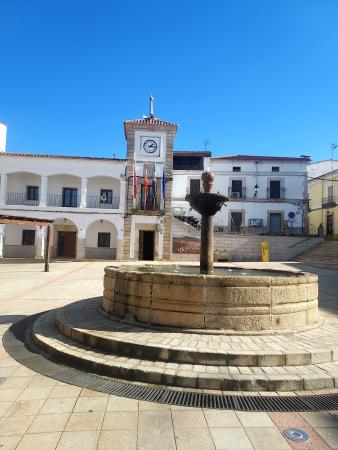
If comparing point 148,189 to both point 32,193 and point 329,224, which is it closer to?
point 32,193

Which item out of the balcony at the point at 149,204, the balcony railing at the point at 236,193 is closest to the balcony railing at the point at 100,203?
the balcony at the point at 149,204

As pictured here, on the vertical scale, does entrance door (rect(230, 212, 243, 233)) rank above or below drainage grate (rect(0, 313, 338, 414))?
above

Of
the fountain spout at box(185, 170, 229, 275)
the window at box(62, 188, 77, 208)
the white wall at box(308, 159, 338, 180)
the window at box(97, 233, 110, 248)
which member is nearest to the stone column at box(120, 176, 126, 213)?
the window at box(97, 233, 110, 248)

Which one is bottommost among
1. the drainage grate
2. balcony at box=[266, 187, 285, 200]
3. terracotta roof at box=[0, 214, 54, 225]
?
the drainage grate

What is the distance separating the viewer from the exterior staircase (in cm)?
2025

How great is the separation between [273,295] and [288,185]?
28774 millimetres

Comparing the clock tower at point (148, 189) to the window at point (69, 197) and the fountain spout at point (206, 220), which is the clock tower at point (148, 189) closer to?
the window at point (69, 197)

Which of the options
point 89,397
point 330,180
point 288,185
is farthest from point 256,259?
point 89,397

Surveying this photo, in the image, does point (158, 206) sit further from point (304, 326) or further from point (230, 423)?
point (230, 423)

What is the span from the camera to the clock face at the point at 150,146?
79.5 feet

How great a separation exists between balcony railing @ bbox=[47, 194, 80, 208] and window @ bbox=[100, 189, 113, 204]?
5.83ft

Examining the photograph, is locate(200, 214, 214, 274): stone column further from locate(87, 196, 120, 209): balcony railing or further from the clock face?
locate(87, 196, 120, 209): balcony railing

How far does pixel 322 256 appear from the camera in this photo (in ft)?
A: 72.9

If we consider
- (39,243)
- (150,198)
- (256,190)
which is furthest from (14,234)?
(256,190)
